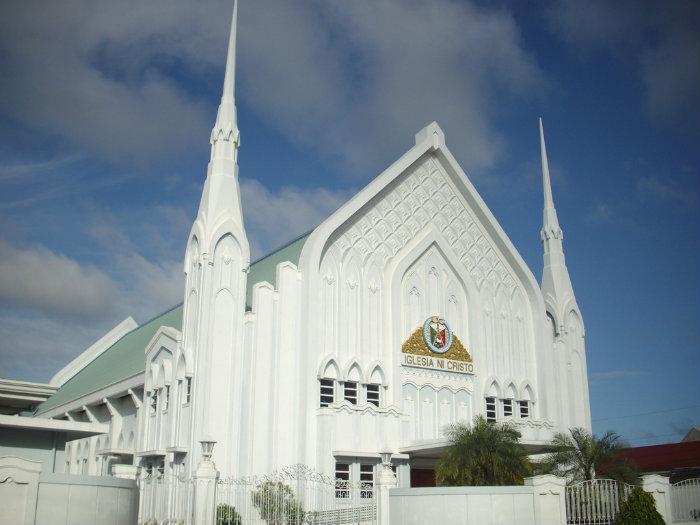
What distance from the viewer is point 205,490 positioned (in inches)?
776

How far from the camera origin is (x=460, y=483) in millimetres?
25406

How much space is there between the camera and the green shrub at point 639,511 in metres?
21.1

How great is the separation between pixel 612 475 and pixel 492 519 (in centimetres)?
627

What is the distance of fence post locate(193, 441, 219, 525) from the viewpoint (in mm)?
19359

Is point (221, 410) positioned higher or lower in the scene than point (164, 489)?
higher

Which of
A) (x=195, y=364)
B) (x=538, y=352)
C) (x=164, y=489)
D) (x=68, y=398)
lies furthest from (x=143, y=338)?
(x=164, y=489)

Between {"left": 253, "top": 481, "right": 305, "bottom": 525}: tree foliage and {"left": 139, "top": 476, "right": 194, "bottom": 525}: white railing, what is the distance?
12.0 feet

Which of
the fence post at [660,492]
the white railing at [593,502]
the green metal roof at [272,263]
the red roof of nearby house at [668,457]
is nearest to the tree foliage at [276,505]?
the green metal roof at [272,263]

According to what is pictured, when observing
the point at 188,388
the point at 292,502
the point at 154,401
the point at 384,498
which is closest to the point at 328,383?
the point at 188,388

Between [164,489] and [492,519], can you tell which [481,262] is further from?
[164,489]

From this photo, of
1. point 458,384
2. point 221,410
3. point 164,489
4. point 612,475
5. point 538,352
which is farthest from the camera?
point 538,352

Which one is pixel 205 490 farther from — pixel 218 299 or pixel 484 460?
pixel 484 460

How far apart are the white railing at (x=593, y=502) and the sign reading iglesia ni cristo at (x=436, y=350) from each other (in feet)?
34.1

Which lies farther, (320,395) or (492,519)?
(320,395)
